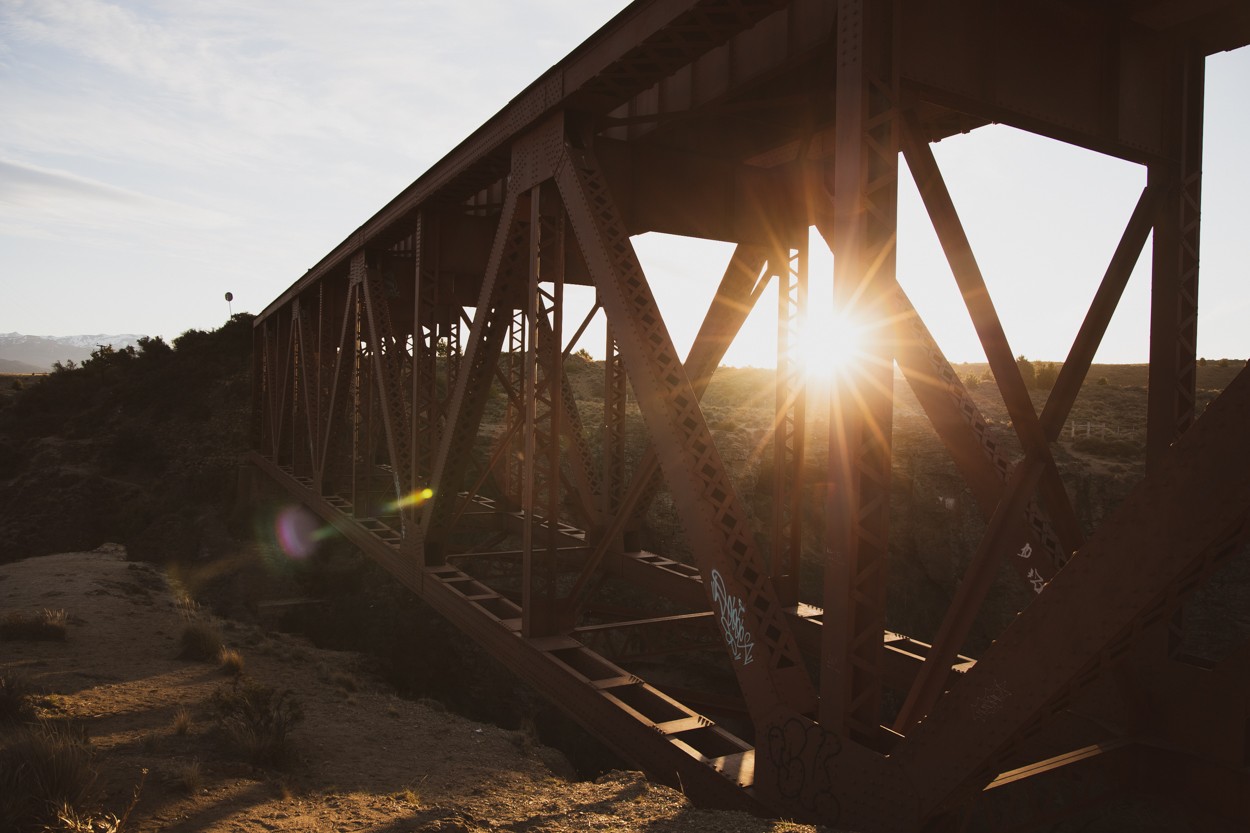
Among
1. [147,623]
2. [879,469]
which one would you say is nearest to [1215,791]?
[879,469]

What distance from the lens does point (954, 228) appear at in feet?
15.4

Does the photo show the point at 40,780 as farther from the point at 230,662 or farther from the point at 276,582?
the point at 276,582

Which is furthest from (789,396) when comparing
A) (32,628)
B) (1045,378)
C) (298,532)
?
(1045,378)

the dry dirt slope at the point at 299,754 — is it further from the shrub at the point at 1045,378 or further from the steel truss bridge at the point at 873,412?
the shrub at the point at 1045,378

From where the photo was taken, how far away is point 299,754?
7.62 meters

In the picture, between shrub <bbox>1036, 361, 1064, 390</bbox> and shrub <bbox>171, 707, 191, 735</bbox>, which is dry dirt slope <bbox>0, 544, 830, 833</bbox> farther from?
shrub <bbox>1036, 361, 1064, 390</bbox>

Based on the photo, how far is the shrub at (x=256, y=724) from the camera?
7145 millimetres

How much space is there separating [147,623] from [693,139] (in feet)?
37.3

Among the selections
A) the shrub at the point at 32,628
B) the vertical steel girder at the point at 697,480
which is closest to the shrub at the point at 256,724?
the shrub at the point at 32,628

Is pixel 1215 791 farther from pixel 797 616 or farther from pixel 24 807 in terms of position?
pixel 24 807

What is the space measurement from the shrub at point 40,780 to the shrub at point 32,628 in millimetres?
5765

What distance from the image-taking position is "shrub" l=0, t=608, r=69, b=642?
10.7 meters

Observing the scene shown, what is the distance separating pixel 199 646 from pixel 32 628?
2.27m

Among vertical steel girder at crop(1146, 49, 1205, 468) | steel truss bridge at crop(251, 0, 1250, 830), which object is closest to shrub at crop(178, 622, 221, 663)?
steel truss bridge at crop(251, 0, 1250, 830)
